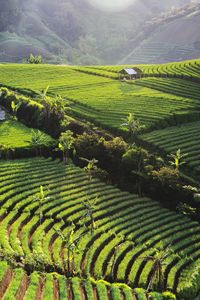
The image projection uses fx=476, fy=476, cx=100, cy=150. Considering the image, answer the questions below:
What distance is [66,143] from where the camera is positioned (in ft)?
173

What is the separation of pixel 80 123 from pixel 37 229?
82.9ft

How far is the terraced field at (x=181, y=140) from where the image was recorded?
5229 cm

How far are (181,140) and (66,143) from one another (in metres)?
14.4

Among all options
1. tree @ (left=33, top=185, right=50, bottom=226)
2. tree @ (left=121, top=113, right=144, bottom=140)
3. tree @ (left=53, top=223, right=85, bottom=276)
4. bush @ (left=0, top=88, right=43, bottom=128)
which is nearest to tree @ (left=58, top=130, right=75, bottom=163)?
tree @ (left=121, top=113, right=144, bottom=140)

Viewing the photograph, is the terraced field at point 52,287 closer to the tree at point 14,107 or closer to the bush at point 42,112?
the bush at point 42,112

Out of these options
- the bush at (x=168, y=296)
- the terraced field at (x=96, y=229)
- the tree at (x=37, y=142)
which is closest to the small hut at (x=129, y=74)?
the tree at (x=37, y=142)

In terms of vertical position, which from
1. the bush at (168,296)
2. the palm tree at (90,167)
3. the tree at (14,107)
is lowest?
the bush at (168,296)

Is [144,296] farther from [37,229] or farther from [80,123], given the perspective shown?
[80,123]

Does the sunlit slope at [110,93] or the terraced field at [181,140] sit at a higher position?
the sunlit slope at [110,93]

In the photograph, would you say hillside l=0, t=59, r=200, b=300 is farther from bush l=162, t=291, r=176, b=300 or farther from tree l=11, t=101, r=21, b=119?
tree l=11, t=101, r=21, b=119

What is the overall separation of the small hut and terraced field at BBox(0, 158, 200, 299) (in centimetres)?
4338

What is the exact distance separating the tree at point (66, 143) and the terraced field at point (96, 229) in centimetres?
321

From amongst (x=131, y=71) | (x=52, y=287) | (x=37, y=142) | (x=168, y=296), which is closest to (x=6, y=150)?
(x=37, y=142)

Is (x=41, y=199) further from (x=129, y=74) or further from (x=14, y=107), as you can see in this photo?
(x=129, y=74)
